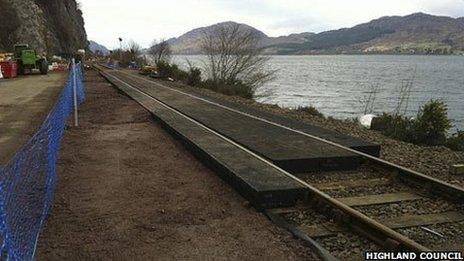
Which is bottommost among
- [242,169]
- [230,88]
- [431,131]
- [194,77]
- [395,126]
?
[230,88]

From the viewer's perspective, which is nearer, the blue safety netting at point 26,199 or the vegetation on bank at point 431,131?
the blue safety netting at point 26,199

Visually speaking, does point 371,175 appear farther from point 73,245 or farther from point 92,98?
point 92,98

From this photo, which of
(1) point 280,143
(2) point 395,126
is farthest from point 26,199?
(2) point 395,126

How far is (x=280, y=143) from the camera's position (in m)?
10.5

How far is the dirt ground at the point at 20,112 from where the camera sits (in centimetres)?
1195

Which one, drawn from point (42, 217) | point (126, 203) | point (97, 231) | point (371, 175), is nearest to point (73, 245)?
point (97, 231)

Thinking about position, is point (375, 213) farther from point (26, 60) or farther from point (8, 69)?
point (26, 60)

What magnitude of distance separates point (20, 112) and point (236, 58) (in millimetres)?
22116

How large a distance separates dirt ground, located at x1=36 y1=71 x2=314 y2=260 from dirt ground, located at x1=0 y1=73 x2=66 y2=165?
6.31ft

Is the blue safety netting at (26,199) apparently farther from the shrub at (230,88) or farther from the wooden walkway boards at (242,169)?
the shrub at (230,88)

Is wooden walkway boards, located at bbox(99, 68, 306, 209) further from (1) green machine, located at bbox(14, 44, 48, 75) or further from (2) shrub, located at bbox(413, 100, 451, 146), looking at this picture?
(1) green machine, located at bbox(14, 44, 48, 75)

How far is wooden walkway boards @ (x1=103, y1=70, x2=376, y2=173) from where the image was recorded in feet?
29.2

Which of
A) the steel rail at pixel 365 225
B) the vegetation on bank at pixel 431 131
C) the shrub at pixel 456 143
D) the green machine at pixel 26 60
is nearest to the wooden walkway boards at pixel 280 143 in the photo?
the steel rail at pixel 365 225

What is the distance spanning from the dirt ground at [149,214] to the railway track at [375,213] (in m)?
0.46
